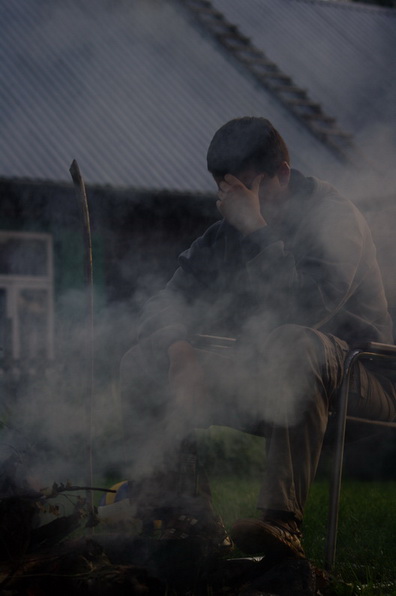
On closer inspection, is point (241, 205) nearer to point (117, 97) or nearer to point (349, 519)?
point (349, 519)

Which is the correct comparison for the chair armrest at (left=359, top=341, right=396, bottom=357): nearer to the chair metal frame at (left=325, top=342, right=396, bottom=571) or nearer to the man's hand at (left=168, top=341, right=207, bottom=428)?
the chair metal frame at (left=325, top=342, right=396, bottom=571)

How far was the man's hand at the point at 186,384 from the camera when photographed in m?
2.39

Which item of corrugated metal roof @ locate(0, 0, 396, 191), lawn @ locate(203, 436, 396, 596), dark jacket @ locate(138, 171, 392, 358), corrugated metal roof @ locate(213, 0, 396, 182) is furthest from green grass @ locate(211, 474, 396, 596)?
corrugated metal roof @ locate(213, 0, 396, 182)

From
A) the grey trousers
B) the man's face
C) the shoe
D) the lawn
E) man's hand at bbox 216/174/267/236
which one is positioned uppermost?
the man's face

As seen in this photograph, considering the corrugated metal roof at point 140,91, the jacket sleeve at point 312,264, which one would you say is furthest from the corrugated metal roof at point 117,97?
the jacket sleeve at point 312,264

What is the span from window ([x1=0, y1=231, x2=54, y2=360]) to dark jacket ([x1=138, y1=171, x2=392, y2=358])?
450cm

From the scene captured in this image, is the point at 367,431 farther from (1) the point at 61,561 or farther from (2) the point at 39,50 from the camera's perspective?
(2) the point at 39,50

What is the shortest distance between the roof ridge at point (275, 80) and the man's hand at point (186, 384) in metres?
6.20

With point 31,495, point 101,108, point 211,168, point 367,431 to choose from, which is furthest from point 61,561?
point 101,108

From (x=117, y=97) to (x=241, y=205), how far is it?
19.3ft

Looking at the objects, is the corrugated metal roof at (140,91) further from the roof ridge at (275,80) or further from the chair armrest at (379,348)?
the chair armrest at (379,348)

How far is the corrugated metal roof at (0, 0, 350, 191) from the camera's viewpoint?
7.22 metres

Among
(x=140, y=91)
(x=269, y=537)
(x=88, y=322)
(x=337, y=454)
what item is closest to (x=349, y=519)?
(x=337, y=454)

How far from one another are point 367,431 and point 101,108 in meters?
6.06
